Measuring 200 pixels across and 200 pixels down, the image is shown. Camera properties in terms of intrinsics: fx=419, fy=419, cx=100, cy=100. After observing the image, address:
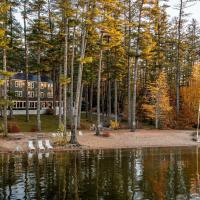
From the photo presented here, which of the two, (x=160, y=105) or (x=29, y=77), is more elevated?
(x=29, y=77)

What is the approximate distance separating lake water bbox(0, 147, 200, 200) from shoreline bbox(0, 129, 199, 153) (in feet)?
15.9

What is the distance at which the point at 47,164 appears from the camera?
2600 cm

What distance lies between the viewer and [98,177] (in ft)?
70.1

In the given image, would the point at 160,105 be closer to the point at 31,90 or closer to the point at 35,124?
the point at 35,124

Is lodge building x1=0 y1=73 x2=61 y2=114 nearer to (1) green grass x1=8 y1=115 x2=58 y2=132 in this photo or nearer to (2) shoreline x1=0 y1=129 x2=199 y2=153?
(1) green grass x1=8 y1=115 x2=58 y2=132

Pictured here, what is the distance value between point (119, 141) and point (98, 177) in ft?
71.8

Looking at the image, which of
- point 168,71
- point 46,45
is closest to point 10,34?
point 46,45

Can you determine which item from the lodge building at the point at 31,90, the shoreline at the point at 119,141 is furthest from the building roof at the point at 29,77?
the shoreline at the point at 119,141

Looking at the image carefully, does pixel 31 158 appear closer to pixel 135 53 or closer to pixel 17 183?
pixel 17 183

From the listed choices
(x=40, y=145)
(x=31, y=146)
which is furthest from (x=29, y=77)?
(x=31, y=146)

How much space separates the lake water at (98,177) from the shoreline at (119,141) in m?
4.84

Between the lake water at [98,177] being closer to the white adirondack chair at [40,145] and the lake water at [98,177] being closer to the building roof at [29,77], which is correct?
the white adirondack chair at [40,145]

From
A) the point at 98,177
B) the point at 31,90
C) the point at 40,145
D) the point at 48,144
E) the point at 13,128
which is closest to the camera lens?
the point at 98,177

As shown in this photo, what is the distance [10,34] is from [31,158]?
1916 centimetres
